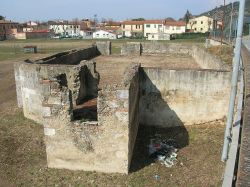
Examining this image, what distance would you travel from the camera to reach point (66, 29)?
110m

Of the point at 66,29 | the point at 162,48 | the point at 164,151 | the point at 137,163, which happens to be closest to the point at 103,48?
the point at 162,48

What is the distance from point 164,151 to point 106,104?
10.3ft

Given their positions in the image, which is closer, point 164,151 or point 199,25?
point 164,151

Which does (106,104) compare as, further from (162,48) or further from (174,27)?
(174,27)

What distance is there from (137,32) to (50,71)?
262 feet

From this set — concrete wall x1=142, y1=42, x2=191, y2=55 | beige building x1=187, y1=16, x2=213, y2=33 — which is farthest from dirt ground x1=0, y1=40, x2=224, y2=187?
beige building x1=187, y1=16, x2=213, y2=33

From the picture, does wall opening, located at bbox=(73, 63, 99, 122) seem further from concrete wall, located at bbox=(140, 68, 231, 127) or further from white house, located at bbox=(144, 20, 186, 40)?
white house, located at bbox=(144, 20, 186, 40)

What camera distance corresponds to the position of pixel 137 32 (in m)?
91.8

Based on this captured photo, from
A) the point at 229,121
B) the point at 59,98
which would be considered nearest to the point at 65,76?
the point at 59,98

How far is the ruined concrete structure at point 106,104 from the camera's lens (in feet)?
32.5

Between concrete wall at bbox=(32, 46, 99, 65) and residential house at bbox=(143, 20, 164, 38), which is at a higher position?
residential house at bbox=(143, 20, 164, 38)

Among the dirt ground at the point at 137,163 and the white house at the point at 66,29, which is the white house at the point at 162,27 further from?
the dirt ground at the point at 137,163

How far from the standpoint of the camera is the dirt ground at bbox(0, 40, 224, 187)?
9602 mm

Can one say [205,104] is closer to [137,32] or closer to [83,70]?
[83,70]
